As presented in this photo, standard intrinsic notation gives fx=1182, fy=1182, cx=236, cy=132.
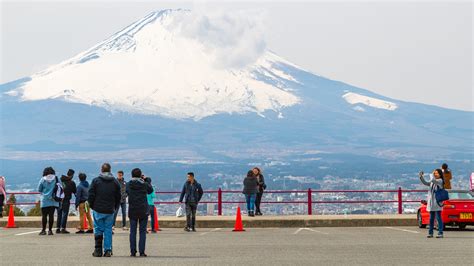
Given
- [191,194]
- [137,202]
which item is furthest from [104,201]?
[191,194]

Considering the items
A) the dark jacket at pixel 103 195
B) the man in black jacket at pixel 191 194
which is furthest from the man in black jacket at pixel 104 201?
the man in black jacket at pixel 191 194

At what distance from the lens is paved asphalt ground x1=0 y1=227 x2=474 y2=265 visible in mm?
19141

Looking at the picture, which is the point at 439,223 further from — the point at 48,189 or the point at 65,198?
the point at 65,198

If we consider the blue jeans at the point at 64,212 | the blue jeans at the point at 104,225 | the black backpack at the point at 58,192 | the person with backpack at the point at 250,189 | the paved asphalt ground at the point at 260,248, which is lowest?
the paved asphalt ground at the point at 260,248

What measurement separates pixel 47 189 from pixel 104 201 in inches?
271

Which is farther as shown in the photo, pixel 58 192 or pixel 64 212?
pixel 64 212

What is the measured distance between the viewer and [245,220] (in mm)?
33156

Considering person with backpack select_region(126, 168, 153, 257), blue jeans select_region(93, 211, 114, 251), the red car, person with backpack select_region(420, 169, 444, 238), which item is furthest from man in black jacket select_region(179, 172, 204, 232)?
blue jeans select_region(93, 211, 114, 251)

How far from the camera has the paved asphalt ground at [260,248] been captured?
Answer: 62.8ft

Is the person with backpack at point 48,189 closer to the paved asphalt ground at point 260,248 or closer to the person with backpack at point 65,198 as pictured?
the paved asphalt ground at point 260,248

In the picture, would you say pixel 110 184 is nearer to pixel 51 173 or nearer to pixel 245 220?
pixel 51 173

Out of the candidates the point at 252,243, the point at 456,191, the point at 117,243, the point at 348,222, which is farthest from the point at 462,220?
the point at 117,243

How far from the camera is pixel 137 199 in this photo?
68.8 feet

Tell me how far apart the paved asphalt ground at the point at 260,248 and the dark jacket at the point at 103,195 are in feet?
2.79
